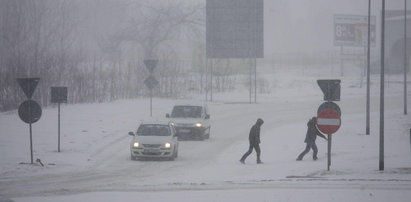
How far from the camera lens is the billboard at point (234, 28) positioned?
172 feet

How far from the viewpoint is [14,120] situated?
3825cm

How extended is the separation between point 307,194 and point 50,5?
71.6 metres

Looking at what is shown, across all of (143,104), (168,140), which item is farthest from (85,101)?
(168,140)

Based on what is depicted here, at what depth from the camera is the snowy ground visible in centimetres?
1627

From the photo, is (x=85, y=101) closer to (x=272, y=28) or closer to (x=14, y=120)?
(x=14, y=120)

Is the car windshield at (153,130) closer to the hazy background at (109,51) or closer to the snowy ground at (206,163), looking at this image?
the snowy ground at (206,163)

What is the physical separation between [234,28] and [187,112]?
18.9 meters

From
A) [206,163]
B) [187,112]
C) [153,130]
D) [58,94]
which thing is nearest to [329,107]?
[206,163]

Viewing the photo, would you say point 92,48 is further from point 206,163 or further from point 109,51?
point 206,163

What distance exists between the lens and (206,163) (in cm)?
2536

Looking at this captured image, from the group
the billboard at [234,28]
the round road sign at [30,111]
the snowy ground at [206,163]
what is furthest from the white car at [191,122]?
the billboard at [234,28]

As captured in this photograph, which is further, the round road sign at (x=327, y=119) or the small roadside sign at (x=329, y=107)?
the small roadside sign at (x=329, y=107)

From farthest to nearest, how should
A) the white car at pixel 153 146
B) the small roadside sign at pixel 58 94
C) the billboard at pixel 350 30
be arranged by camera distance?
the billboard at pixel 350 30 < the small roadside sign at pixel 58 94 < the white car at pixel 153 146

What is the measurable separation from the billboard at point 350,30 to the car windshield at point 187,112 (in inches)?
1860
